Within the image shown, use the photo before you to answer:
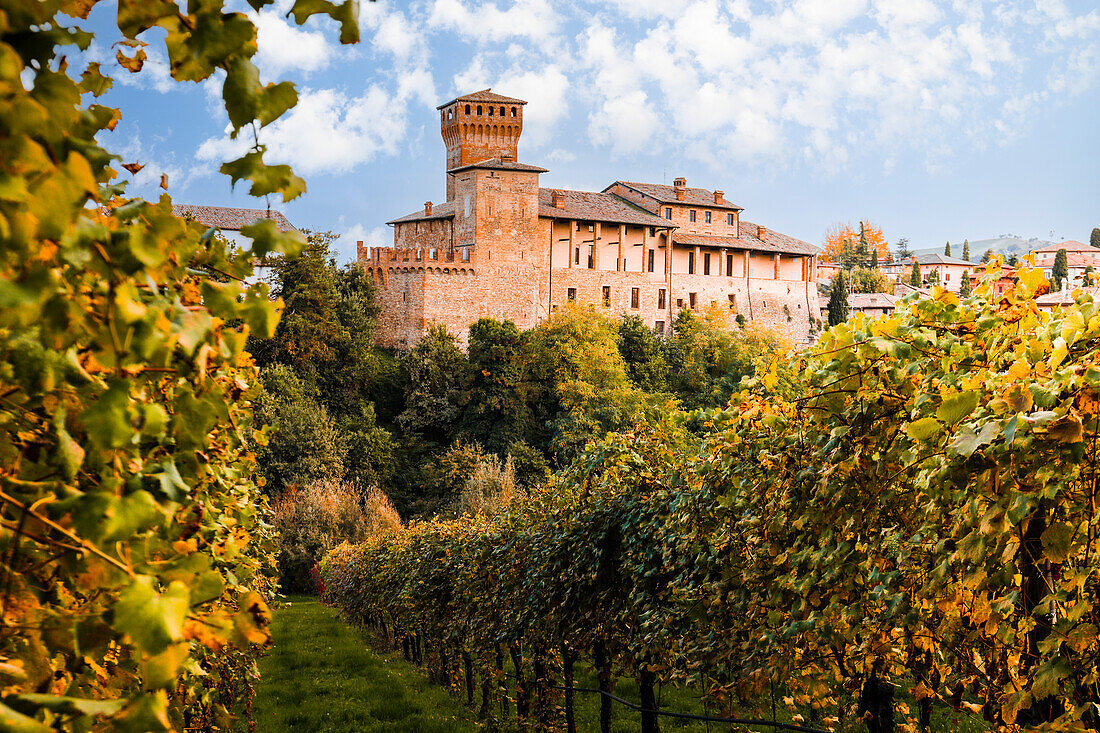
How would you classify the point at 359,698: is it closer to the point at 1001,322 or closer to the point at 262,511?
the point at 262,511

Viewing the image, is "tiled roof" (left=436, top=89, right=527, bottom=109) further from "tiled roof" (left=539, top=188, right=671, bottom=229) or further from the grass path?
the grass path

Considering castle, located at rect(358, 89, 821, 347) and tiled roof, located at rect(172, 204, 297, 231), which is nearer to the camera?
castle, located at rect(358, 89, 821, 347)

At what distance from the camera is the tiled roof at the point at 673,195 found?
57.2 m

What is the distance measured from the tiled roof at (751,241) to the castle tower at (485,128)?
11.4 m

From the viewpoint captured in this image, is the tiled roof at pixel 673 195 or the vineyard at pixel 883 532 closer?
the vineyard at pixel 883 532

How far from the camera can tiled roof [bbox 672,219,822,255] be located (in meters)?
55.5

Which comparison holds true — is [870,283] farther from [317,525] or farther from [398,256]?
[317,525]

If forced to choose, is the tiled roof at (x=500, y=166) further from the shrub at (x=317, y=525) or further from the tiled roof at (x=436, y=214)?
the shrub at (x=317, y=525)

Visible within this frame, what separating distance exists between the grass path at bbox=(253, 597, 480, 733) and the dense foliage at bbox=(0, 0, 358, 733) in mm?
8642

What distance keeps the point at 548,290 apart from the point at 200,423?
4798cm

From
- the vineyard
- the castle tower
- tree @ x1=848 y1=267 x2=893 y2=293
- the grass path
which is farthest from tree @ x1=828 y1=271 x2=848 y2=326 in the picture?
the vineyard

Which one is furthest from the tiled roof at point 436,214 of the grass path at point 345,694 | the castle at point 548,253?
the grass path at point 345,694

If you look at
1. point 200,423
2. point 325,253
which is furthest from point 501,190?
point 200,423

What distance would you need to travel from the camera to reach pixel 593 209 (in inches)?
2037
